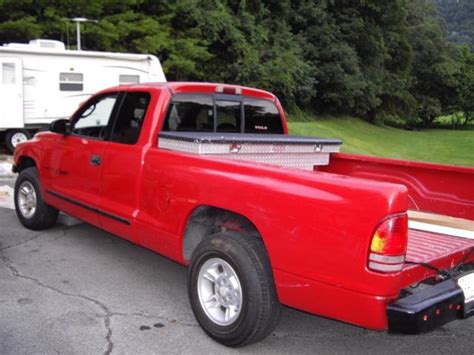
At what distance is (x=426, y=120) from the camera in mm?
59094

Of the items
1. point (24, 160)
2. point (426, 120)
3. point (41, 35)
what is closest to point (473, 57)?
point (426, 120)

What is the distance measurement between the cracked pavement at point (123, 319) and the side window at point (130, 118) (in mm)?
1308

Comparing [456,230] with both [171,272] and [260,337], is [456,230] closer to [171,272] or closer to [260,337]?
[260,337]

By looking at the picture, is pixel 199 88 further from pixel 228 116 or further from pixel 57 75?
pixel 57 75

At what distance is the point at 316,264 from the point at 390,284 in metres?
0.43

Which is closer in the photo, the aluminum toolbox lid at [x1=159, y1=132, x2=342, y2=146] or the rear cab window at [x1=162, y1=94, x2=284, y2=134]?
the aluminum toolbox lid at [x1=159, y1=132, x2=342, y2=146]

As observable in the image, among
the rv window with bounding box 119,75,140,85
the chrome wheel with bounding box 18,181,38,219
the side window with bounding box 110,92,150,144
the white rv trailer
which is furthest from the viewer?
the rv window with bounding box 119,75,140,85

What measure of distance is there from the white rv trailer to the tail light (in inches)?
500

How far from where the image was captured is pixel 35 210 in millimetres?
6297

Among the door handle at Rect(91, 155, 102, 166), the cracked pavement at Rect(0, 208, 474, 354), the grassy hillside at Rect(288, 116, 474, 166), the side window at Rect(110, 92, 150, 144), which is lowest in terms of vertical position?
the grassy hillside at Rect(288, 116, 474, 166)

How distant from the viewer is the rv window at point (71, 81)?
14.6 m

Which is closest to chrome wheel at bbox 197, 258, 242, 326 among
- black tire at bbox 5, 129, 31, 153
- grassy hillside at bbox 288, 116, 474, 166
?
black tire at bbox 5, 129, 31, 153

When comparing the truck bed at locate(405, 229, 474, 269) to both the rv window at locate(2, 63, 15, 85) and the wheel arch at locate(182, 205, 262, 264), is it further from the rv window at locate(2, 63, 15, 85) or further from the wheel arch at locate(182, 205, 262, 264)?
the rv window at locate(2, 63, 15, 85)

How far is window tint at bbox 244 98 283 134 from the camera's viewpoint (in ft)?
17.6
